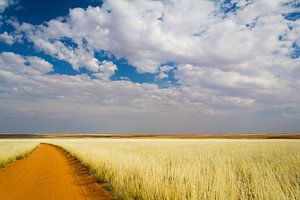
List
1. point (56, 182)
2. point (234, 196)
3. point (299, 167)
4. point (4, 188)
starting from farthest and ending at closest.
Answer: point (299, 167)
point (56, 182)
point (4, 188)
point (234, 196)

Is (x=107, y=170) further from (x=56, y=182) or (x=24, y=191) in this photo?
(x=24, y=191)

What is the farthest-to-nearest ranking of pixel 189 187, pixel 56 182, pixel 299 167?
pixel 299 167, pixel 56 182, pixel 189 187

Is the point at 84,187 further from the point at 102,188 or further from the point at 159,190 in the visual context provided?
the point at 159,190

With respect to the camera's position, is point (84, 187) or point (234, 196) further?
point (84, 187)

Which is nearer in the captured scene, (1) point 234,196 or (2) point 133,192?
(1) point 234,196

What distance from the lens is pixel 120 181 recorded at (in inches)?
398

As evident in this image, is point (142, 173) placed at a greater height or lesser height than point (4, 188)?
greater

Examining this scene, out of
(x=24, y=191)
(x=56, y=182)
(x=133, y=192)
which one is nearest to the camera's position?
(x=133, y=192)

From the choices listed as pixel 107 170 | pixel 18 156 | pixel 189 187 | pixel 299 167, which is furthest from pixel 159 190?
pixel 18 156

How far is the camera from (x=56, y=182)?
37.8 feet

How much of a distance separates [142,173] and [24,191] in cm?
417

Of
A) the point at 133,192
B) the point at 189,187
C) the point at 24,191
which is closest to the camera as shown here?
the point at 189,187

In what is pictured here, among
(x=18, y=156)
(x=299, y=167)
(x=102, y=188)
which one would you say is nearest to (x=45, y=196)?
(x=102, y=188)

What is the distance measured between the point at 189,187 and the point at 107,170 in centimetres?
634
